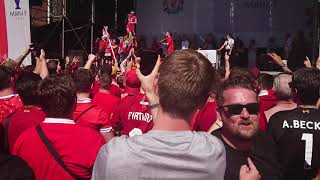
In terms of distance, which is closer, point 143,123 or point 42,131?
point 42,131

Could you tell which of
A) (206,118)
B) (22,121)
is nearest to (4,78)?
(22,121)

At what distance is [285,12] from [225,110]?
17.7 metres

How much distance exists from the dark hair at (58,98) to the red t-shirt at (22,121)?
63cm

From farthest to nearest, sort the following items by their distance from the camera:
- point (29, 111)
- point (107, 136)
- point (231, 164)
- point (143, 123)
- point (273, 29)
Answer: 1. point (273, 29)
2. point (143, 123)
3. point (107, 136)
4. point (29, 111)
5. point (231, 164)

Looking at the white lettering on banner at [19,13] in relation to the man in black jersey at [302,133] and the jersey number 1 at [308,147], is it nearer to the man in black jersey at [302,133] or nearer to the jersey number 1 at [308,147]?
the man in black jersey at [302,133]

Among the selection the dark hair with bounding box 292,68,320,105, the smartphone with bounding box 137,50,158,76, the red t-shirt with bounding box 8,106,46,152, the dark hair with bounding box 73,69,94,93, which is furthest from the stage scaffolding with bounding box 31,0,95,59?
the dark hair with bounding box 292,68,320,105

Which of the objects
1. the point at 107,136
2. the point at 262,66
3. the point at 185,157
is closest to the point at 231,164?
the point at 185,157

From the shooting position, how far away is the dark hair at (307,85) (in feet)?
12.5

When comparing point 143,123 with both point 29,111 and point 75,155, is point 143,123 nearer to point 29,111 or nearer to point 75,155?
point 29,111

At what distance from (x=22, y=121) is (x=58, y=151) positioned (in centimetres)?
89

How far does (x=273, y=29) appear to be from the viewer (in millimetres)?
20000

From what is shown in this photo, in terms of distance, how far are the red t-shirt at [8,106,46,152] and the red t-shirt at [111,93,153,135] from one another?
1097 mm

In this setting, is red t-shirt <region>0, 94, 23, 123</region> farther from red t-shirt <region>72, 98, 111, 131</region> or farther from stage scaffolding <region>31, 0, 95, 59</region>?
stage scaffolding <region>31, 0, 95, 59</region>

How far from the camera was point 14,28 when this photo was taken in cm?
760
